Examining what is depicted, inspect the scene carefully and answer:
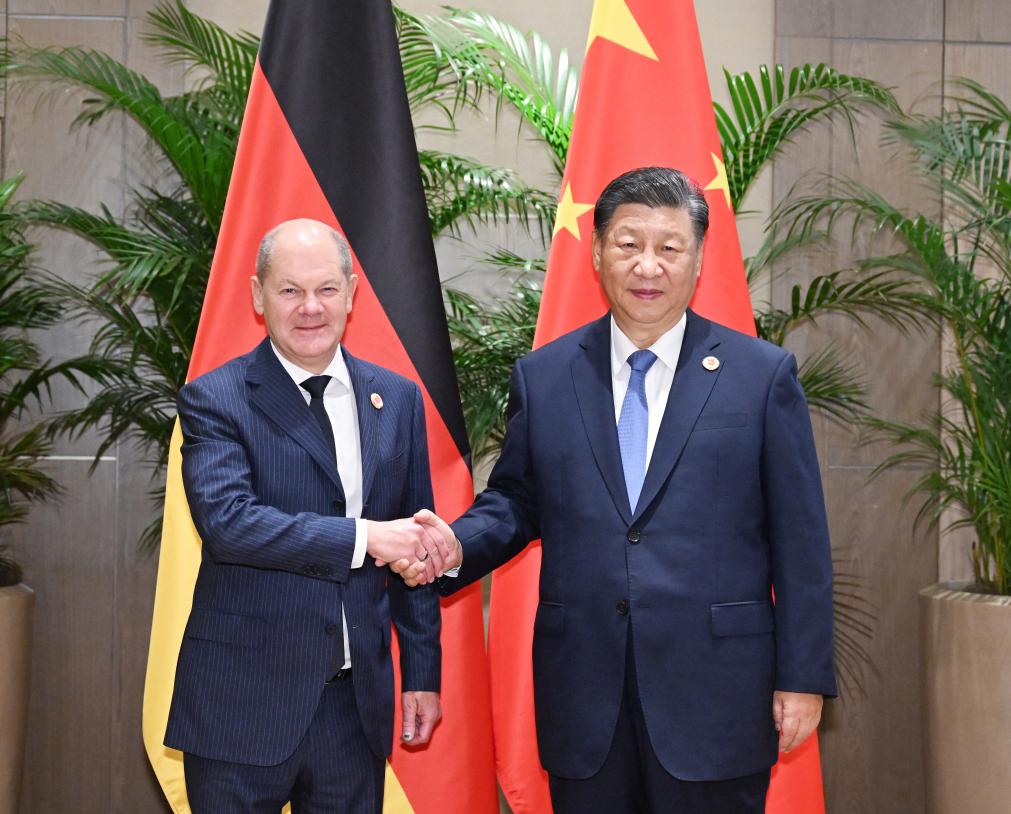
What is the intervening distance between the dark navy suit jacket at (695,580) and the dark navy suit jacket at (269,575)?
0.36 m

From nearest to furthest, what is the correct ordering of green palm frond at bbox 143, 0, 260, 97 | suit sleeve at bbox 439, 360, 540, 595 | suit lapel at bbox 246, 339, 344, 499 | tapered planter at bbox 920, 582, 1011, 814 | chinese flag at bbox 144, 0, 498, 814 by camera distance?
suit lapel at bbox 246, 339, 344, 499, suit sleeve at bbox 439, 360, 540, 595, chinese flag at bbox 144, 0, 498, 814, tapered planter at bbox 920, 582, 1011, 814, green palm frond at bbox 143, 0, 260, 97

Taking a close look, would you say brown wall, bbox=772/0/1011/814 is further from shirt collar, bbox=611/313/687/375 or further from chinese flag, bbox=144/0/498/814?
shirt collar, bbox=611/313/687/375

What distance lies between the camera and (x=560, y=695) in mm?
2154

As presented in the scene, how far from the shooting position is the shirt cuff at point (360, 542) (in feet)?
6.77

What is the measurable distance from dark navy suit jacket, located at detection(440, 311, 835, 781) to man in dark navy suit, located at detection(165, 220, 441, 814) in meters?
0.31

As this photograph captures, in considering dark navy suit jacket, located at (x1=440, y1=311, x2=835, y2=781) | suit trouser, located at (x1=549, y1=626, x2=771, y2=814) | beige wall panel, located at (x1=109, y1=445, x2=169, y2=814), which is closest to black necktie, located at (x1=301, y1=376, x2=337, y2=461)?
dark navy suit jacket, located at (x1=440, y1=311, x2=835, y2=781)

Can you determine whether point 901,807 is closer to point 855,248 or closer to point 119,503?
point 855,248

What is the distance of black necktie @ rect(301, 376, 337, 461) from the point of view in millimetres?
2168

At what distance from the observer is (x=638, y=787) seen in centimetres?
212

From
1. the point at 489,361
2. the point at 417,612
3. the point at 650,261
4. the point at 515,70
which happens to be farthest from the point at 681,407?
the point at 515,70

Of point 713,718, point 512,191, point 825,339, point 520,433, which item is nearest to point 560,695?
point 713,718

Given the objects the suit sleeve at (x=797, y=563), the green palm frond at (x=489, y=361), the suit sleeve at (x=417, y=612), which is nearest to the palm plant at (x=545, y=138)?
the green palm frond at (x=489, y=361)

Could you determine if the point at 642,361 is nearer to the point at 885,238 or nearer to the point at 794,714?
the point at 794,714

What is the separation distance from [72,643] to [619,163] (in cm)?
284
